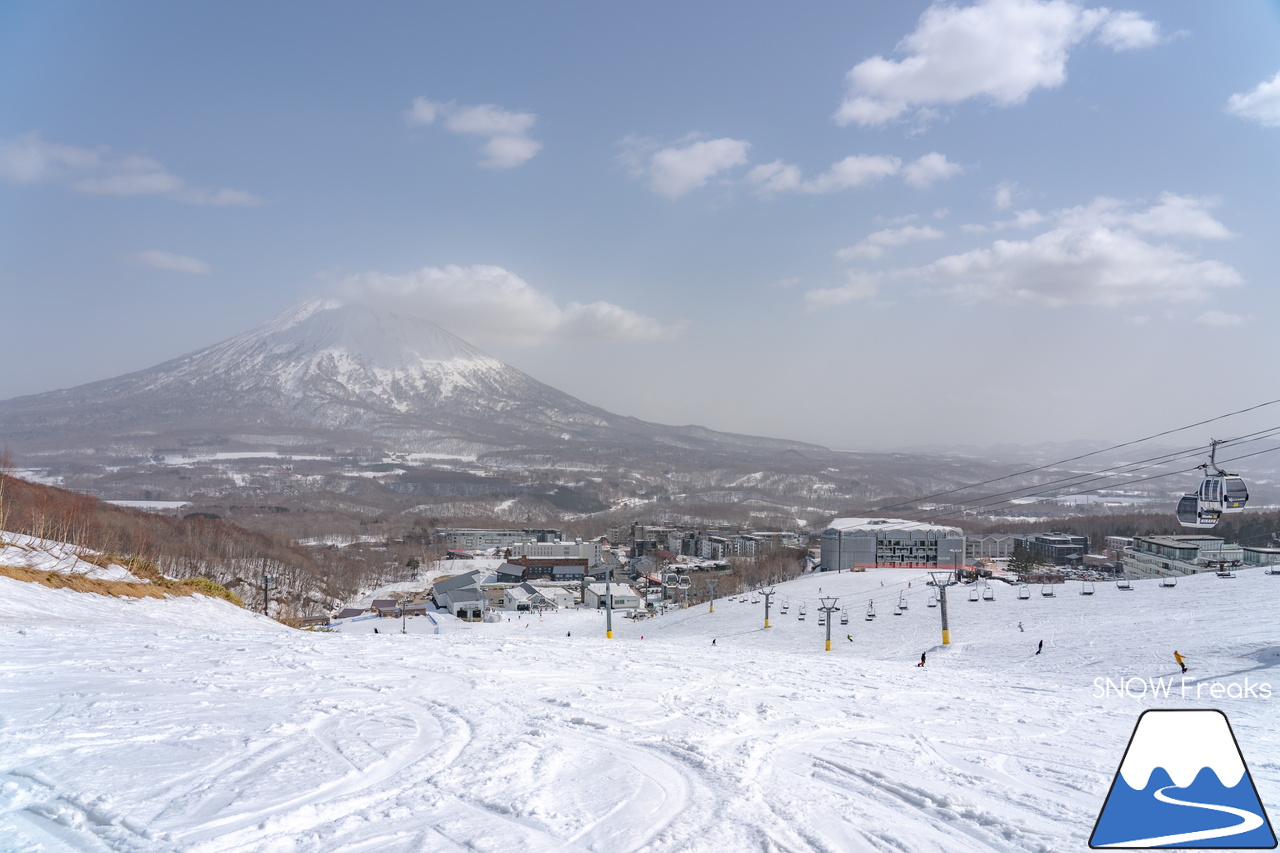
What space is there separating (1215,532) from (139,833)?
278 feet

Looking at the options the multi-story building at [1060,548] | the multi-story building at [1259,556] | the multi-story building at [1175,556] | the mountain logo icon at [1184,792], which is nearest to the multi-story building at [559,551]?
the multi-story building at [1060,548]

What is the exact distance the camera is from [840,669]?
34.4 feet

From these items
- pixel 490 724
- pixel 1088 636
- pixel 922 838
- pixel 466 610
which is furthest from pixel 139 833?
pixel 466 610

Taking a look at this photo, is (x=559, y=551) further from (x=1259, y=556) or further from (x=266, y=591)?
(x=1259, y=556)

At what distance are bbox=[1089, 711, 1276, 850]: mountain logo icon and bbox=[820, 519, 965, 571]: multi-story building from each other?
4616 cm

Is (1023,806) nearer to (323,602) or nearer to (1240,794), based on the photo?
(1240,794)

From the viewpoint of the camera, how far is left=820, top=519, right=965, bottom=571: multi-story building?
48000 mm

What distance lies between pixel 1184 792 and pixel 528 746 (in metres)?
3.86

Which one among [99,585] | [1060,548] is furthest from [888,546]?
[99,585]

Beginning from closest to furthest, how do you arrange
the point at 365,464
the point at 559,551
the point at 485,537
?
the point at 559,551 < the point at 485,537 < the point at 365,464

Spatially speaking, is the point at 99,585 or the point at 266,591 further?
the point at 266,591

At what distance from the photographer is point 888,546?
49.0 meters

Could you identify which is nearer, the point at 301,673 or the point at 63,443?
the point at 301,673

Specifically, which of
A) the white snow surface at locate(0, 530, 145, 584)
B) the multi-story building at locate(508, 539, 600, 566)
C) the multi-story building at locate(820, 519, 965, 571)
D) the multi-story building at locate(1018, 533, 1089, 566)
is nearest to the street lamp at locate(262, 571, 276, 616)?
the white snow surface at locate(0, 530, 145, 584)
